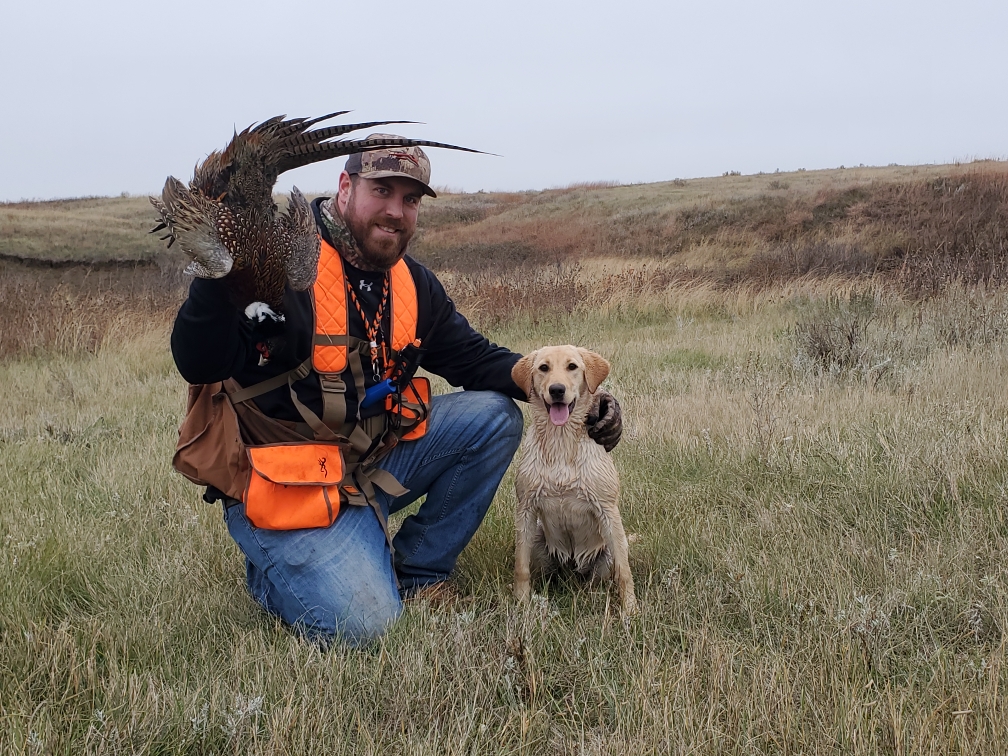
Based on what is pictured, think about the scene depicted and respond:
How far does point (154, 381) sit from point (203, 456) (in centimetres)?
504

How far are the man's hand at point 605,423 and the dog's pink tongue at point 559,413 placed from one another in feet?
0.65

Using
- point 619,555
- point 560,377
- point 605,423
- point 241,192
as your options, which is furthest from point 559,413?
point 241,192

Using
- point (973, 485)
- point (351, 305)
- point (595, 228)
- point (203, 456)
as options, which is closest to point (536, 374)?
point (351, 305)

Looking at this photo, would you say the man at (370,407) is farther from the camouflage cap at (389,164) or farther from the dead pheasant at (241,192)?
the dead pheasant at (241,192)

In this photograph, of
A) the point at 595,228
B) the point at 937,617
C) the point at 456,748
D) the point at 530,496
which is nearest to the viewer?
the point at 456,748

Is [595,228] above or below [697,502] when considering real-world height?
above

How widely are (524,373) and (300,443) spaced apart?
3.41 feet

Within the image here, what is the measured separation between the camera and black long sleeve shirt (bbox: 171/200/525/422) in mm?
2441

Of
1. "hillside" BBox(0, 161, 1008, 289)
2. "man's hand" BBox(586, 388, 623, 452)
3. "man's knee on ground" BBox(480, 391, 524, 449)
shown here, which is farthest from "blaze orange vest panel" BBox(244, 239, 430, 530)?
"hillside" BBox(0, 161, 1008, 289)

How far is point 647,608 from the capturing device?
2912mm

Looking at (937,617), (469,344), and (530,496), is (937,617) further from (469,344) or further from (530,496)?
(469,344)

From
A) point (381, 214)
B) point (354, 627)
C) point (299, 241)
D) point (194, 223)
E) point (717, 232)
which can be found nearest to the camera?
point (194, 223)

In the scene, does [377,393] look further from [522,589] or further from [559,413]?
[522,589]

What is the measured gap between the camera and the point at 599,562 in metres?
3.40
